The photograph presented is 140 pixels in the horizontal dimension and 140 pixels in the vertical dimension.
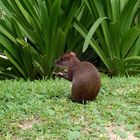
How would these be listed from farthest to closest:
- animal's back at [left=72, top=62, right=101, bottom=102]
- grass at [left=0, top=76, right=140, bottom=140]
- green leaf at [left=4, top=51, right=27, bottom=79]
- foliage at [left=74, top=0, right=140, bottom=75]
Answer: green leaf at [left=4, top=51, right=27, bottom=79] → foliage at [left=74, top=0, right=140, bottom=75] → animal's back at [left=72, top=62, right=101, bottom=102] → grass at [left=0, top=76, right=140, bottom=140]

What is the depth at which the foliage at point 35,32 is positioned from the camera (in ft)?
22.8

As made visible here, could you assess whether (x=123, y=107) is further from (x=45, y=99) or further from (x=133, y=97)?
(x=45, y=99)

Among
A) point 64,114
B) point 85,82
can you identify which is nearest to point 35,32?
point 85,82

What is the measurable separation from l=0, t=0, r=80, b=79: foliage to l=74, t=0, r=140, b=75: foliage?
0.30 meters

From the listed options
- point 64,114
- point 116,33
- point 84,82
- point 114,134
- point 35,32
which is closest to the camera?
point 114,134

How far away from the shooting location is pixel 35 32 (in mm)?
7074

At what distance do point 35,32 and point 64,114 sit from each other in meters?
3.07

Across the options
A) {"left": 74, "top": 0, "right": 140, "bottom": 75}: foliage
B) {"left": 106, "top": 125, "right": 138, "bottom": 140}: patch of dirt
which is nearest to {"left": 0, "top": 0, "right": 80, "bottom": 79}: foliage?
{"left": 74, "top": 0, "right": 140, "bottom": 75}: foliage

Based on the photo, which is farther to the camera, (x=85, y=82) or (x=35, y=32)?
(x=35, y=32)

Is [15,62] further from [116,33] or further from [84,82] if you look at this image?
[84,82]

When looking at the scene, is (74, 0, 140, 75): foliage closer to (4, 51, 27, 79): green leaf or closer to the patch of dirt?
(4, 51, 27, 79): green leaf

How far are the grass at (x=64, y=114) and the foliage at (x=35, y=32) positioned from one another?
1.83m

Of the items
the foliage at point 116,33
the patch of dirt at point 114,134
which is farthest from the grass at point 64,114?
the foliage at point 116,33

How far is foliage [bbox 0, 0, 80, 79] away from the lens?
22.8 feet
